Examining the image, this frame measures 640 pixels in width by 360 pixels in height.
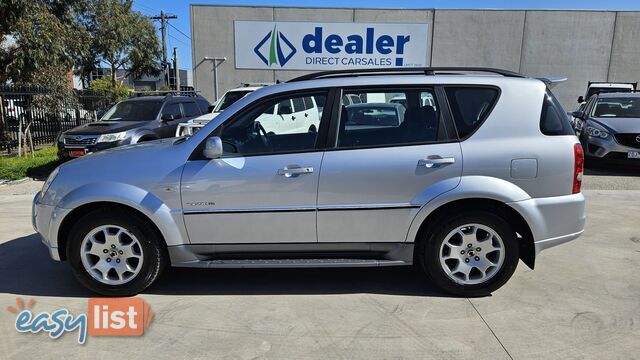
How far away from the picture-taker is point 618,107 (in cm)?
1023

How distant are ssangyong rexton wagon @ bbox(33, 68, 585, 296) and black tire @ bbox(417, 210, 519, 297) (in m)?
0.01

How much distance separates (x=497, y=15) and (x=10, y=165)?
1737 centimetres

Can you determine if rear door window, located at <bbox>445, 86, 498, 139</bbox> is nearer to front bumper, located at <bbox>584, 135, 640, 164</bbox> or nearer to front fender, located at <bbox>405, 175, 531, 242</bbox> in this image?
front fender, located at <bbox>405, 175, 531, 242</bbox>

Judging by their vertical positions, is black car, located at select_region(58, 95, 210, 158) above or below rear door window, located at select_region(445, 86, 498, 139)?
below

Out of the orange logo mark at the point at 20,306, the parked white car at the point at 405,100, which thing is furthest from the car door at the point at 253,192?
the orange logo mark at the point at 20,306

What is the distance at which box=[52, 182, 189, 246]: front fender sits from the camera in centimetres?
361

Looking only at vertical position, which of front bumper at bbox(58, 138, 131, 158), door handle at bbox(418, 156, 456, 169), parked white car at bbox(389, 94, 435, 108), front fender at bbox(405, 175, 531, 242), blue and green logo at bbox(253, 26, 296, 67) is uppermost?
blue and green logo at bbox(253, 26, 296, 67)

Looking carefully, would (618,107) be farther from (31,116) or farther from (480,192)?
(31,116)

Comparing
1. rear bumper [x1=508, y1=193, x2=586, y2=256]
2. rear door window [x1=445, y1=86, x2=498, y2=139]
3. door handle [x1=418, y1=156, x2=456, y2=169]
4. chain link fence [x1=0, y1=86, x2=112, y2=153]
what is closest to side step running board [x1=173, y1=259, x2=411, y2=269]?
door handle [x1=418, y1=156, x2=456, y2=169]

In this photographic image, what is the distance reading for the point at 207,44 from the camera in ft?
61.5

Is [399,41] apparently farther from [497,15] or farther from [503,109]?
[503,109]

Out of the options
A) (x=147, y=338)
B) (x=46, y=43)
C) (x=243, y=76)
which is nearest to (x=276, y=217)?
(x=147, y=338)

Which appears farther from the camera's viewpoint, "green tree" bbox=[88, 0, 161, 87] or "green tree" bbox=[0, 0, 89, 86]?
"green tree" bbox=[88, 0, 161, 87]

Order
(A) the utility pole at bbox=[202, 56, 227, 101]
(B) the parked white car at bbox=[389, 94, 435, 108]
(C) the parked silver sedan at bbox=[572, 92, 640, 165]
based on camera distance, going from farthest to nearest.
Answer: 1. (A) the utility pole at bbox=[202, 56, 227, 101]
2. (C) the parked silver sedan at bbox=[572, 92, 640, 165]
3. (B) the parked white car at bbox=[389, 94, 435, 108]
